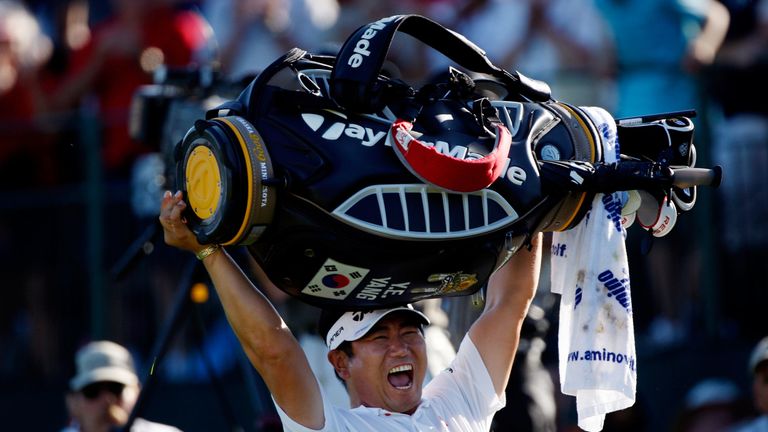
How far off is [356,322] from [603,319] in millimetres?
766

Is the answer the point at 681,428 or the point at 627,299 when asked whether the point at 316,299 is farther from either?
the point at 681,428

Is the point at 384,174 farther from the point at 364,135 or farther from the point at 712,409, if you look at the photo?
the point at 712,409

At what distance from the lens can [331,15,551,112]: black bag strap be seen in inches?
156

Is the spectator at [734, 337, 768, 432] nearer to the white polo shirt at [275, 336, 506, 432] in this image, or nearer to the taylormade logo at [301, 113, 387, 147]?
the white polo shirt at [275, 336, 506, 432]

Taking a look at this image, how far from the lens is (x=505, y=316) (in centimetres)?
486

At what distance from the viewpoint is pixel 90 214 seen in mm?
8438

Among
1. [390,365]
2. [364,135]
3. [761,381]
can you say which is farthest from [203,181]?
[761,381]

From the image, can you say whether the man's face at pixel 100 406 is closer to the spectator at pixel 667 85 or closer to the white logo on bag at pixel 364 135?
the spectator at pixel 667 85

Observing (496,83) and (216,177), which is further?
(496,83)

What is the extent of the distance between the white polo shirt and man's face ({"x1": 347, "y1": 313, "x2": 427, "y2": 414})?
5 centimetres

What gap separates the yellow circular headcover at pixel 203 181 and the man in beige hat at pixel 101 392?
2.76 meters

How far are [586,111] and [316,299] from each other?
3.04ft

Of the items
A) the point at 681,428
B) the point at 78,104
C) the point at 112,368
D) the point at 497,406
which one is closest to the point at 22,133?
the point at 78,104

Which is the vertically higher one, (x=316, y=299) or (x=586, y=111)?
(x=586, y=111)
